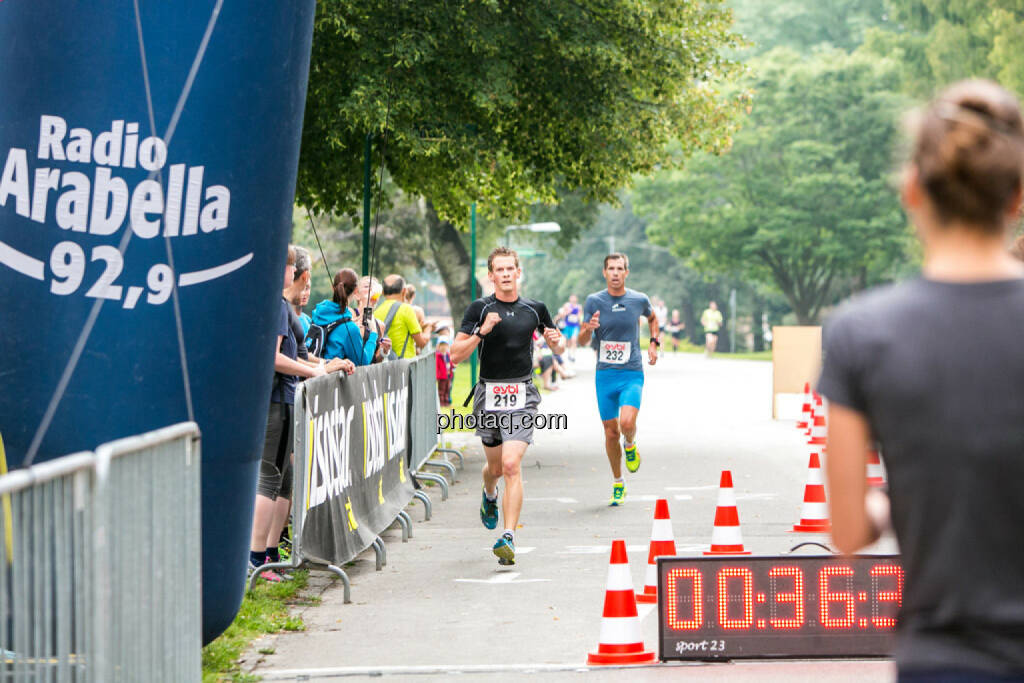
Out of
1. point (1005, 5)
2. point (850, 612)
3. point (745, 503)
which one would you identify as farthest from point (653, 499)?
point (1005, 5)

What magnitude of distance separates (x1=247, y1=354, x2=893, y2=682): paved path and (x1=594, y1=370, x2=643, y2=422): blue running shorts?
87 cm

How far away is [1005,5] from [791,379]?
23.6m

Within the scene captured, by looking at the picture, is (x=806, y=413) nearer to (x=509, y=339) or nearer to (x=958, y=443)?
(x=509, y=339)

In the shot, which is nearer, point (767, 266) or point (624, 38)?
point (624, 38)

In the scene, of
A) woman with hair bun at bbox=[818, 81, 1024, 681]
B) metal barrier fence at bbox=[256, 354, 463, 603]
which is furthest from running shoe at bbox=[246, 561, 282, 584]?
woman with hair bun at bbox=[818, 81, 1024, 681]

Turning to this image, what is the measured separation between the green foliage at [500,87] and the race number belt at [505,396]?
4.76m

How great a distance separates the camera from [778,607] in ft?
21.5

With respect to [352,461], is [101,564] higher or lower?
higher

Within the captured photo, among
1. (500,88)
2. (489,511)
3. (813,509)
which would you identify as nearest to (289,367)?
(489,511)

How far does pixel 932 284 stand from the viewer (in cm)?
251

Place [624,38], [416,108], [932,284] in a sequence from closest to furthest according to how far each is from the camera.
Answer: [932,284] → [416,108] → [624,38]

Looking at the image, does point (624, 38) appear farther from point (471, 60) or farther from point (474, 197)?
point (474, 197)

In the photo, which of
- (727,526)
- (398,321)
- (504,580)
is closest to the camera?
(727,526)

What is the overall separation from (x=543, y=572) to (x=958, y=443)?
24.4ft
